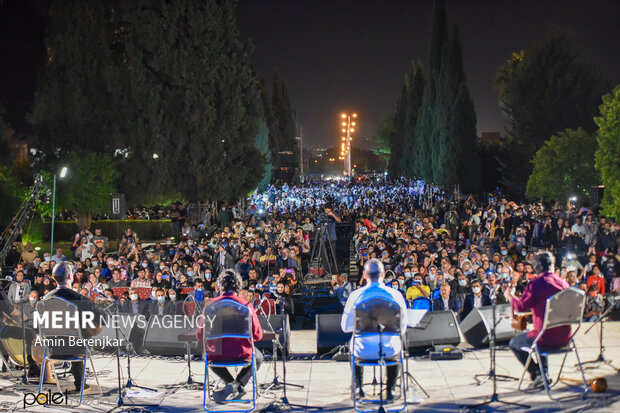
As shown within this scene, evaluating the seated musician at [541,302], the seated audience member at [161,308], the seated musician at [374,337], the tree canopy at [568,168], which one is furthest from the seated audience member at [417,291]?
the tree canopy at [568,168]

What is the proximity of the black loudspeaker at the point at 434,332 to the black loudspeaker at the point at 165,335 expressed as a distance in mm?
3088

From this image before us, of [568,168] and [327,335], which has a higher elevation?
[568,168]

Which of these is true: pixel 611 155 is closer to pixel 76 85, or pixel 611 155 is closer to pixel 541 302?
pixel 541 302

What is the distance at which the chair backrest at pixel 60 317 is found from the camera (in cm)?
766

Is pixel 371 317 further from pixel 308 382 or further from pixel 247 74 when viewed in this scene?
pixel 247 74

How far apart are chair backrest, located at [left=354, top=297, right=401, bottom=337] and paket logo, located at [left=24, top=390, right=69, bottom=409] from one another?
345 cm

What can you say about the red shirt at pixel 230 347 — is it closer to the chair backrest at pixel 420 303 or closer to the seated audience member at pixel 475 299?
the chair backrest at pixel 420 303

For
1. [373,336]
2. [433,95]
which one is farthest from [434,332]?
[433,95]

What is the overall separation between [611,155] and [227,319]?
18.3 metres

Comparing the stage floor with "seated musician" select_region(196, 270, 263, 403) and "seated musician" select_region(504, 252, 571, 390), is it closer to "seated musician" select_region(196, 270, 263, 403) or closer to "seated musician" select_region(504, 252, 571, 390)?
"seated musician" select_region(196, 270, 263, 403)

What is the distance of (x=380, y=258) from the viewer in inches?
658

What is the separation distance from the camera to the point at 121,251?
67.6ft

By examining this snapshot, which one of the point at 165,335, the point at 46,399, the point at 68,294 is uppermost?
the point at 68,294

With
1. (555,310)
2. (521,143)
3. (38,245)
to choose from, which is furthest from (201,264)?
(521,143)
